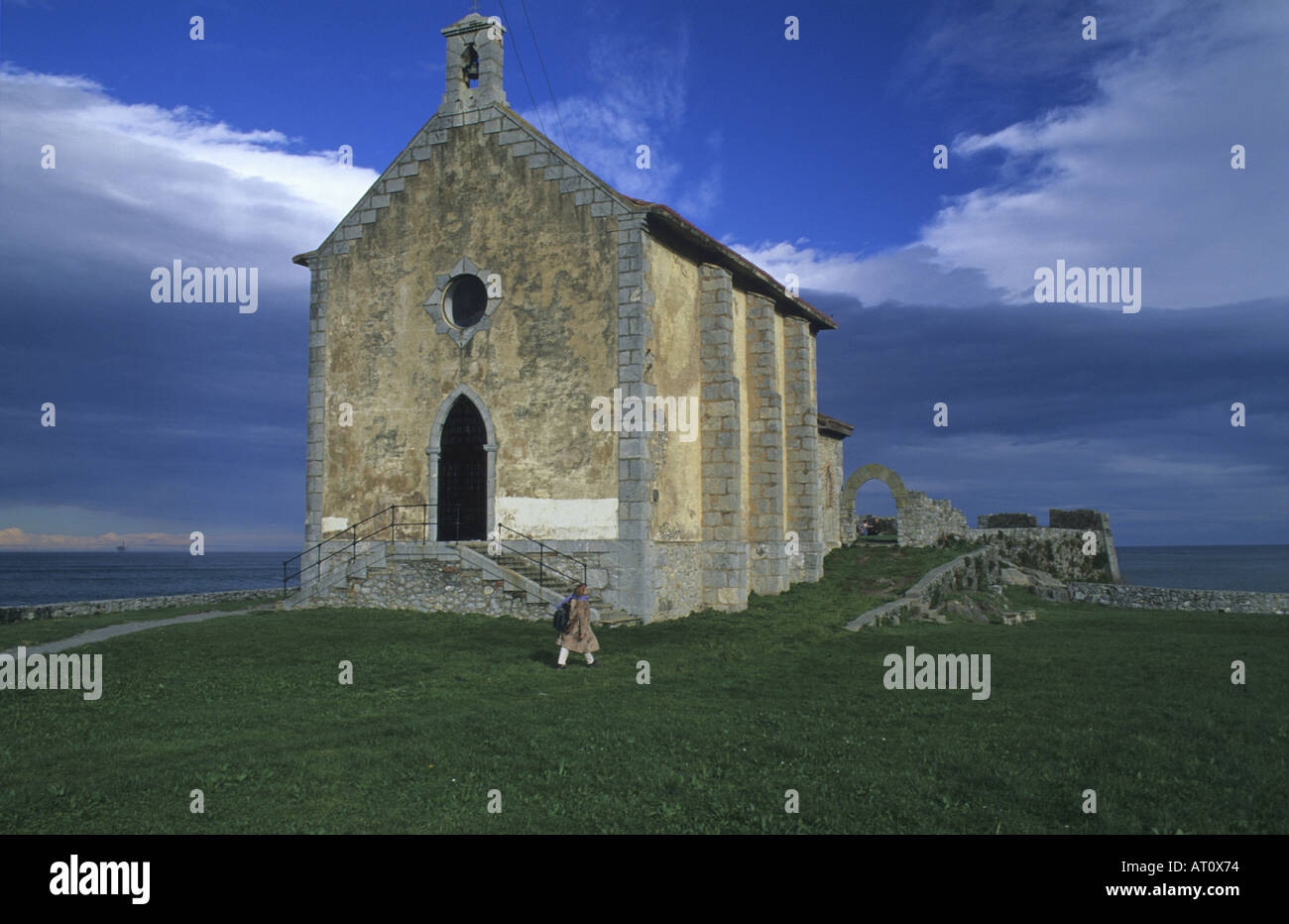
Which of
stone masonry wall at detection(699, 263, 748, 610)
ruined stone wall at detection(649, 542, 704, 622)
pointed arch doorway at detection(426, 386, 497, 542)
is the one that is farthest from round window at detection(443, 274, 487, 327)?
ruined stone wall at detection(649, 542, 704, 622)

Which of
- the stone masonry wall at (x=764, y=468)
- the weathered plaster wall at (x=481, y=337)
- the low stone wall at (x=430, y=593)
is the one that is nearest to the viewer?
the low stone wall at (x=430, y=593)

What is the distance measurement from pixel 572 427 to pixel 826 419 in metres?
15.9

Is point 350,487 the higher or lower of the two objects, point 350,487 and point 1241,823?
the higher

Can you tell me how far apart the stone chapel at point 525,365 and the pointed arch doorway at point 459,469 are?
0.04 meters

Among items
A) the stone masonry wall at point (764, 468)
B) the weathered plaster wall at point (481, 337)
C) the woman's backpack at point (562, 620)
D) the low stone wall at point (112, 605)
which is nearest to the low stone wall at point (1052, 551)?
the stone masonry wall at point (764, 468)

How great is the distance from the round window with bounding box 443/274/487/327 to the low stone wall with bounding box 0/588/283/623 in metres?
10.4

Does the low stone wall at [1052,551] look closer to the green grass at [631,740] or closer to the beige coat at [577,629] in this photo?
the green grass at [631,740]

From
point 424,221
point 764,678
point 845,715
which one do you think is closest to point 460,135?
point 424,221

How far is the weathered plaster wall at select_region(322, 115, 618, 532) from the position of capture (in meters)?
18.6

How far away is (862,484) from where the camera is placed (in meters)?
35.5

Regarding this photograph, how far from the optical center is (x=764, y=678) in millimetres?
12477

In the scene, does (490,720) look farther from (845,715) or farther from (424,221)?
(424,221)

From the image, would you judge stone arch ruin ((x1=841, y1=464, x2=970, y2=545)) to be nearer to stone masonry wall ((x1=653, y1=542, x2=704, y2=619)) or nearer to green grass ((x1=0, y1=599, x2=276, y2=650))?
stone masonry wall ((x1=653, y1=542, x2=704, y2=619))

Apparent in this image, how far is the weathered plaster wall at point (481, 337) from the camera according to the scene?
61.1 feet
